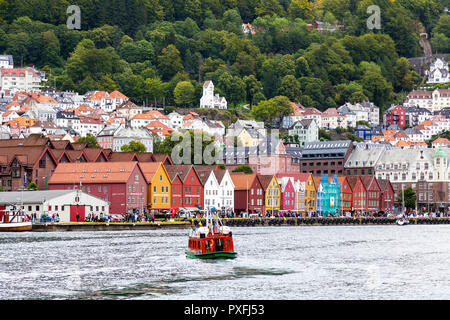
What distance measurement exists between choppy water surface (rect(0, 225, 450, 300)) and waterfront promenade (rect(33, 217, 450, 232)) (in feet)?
41.1

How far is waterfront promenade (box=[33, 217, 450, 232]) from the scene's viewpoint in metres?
89.6

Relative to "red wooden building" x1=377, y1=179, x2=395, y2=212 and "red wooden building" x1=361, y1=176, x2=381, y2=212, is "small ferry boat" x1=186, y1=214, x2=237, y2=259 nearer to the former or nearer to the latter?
"red wooden building" x1=361, y1=176, x2=381, y2=212

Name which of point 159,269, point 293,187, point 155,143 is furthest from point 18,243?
point 155,143

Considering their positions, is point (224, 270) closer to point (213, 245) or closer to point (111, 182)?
point (213, 245)

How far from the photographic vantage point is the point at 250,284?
4500 centimetres

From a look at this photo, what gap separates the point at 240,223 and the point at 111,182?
15.7 meters

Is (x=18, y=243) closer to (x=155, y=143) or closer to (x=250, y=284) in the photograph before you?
(x=250, y=284)

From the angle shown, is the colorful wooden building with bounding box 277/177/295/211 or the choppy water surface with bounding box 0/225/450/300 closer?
the choppy water surface with bounding box 0/225/450/300

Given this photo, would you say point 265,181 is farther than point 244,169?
No

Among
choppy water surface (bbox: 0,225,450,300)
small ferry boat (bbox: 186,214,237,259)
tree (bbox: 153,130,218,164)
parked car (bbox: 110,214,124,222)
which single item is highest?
tree (bbox: 153,130,218,164)

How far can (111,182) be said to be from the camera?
10631 centimetres

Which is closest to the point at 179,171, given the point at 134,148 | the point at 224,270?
the point at 134,148

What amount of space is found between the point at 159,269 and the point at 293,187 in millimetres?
82230

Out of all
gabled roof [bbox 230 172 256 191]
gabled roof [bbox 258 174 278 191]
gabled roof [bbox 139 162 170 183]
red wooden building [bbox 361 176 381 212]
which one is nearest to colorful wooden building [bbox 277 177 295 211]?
gabled roof [bbox 258 174 278 191]
